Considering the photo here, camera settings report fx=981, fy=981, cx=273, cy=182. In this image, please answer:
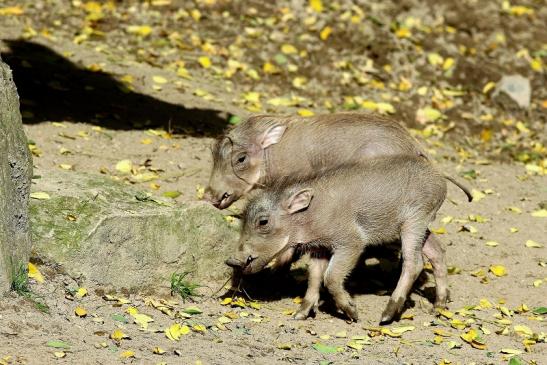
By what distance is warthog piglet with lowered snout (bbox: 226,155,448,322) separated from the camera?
673cm

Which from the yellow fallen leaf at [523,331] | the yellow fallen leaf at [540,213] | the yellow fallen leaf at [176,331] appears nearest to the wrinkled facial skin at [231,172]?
the yellow fallen leaf at [176,331]

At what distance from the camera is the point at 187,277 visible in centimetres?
677

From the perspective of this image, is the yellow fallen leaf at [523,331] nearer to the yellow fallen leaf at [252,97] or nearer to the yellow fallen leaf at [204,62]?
the yellow fallen leaf at [252,97]

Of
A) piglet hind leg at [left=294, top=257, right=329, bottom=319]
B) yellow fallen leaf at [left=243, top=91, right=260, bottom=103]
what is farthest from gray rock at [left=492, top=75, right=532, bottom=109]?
piglet hind leg at [left=294, top=257, right=329, bottom=319]

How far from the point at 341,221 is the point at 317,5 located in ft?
21.8

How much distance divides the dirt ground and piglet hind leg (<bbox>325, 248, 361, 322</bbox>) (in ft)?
0.47

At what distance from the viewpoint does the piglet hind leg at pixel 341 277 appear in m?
6.70

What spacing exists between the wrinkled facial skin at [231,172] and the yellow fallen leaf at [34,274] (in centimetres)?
193

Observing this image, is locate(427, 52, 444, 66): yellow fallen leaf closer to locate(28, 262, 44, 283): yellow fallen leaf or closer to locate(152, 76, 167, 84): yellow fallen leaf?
locate(152, 76, 167, 84): yellow fallen leaf

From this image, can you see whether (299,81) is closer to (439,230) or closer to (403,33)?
(403,33)

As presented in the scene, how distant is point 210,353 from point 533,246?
141 inches

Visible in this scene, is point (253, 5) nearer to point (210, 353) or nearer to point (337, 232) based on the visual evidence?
point (337, 232)

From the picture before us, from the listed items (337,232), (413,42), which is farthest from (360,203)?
(413,42)

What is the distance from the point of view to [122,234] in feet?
20.9
